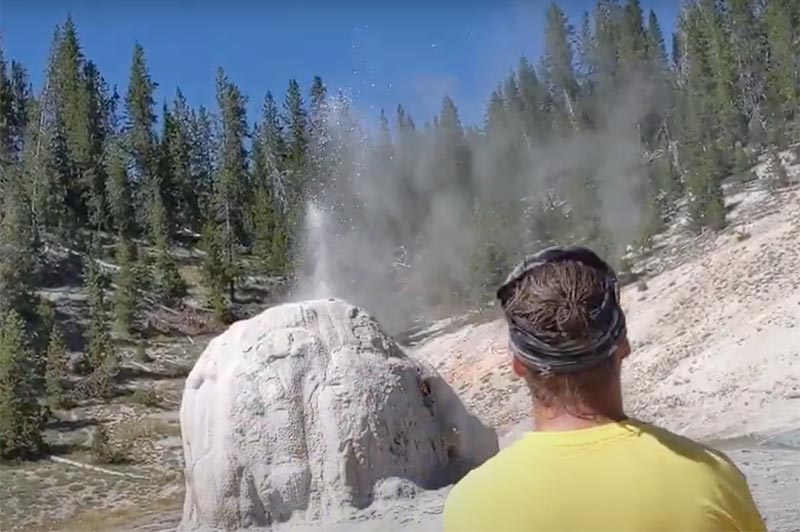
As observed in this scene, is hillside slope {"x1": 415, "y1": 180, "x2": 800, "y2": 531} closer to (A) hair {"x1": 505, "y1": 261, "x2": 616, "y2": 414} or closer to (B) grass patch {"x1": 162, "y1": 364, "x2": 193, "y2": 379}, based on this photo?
(B) grass patch {"x1": 162, "y1": 364, "x2": 193, "y2": 379}

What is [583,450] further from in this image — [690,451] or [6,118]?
[6,118]

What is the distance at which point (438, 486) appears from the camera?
31.2 feet

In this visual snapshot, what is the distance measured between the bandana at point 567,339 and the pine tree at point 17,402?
685 inches

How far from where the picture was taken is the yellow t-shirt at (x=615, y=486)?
1816mm

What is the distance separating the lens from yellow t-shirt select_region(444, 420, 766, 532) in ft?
5.96

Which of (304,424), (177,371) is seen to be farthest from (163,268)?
(304,424)

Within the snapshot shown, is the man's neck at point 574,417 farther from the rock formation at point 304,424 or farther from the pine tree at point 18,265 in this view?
the pine tree at point 18,265

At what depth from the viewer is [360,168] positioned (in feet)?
118

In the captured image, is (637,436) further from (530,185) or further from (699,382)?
(530,185)

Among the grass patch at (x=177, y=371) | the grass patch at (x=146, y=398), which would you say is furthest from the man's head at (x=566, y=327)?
the grass patch at (x=177, y=371)

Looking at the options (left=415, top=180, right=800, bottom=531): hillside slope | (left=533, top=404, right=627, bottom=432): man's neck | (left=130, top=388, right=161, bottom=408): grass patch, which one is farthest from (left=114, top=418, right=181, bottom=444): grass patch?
(left=533, top=404, right=627, bottom=432): man's neck

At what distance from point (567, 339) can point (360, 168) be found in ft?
112

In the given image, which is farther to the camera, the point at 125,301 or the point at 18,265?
the point at 125,301

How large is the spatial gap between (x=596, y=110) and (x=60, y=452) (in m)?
34.7
